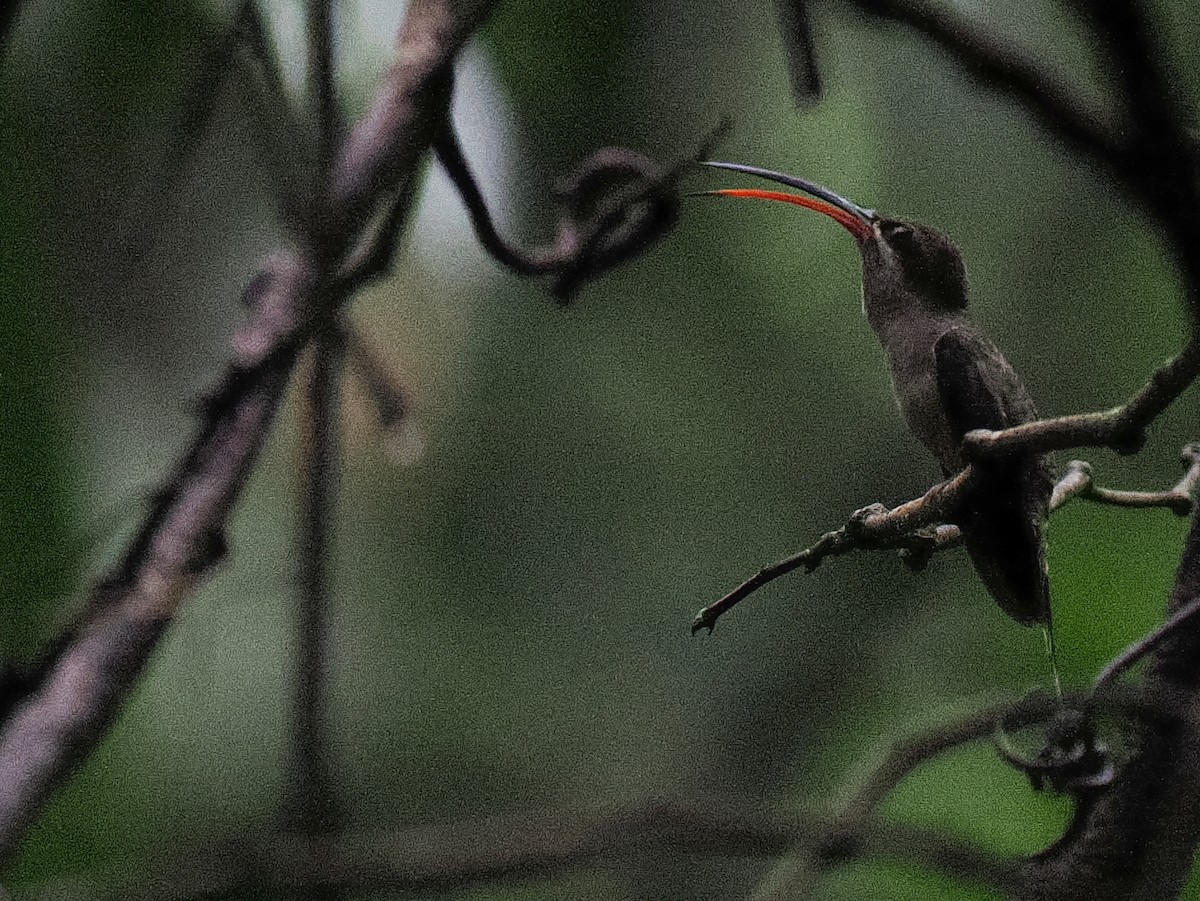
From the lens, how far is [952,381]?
5.36 feet

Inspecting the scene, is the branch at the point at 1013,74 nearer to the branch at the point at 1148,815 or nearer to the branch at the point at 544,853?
the branch at the point at 544,853

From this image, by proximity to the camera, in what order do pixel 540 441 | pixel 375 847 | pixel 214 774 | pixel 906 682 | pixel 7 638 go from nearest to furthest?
pixel 375 847 < pixel 7 638 < pixel 906 682 < pixel 214 774 < pixel 540 441

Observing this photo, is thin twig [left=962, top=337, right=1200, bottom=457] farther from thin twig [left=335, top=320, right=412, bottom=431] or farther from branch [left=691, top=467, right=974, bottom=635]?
thin twig [left=335, top=320, right=412, bottom=431]

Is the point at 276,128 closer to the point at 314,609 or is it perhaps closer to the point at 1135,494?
the point at 314,609

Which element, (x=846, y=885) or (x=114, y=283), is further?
(x=114, y=283)

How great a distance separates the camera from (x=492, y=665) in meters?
2.19

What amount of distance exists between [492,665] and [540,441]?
0.38m

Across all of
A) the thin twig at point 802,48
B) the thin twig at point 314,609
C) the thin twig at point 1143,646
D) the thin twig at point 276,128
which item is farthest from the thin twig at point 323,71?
the thin twig at point 1143,646

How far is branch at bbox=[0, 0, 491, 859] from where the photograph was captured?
3.09 feet

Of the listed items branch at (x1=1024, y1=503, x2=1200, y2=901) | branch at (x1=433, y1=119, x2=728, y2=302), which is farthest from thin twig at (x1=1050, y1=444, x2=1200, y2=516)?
branch at (x1=433, y1=119, x2=728, y2=302)

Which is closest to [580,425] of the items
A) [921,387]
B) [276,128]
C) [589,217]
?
[921,387]

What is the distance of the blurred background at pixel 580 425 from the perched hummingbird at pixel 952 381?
0.46 feet

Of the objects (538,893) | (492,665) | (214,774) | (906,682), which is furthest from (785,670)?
(214,774)

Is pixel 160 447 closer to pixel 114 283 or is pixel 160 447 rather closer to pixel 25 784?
pixel 114 283
